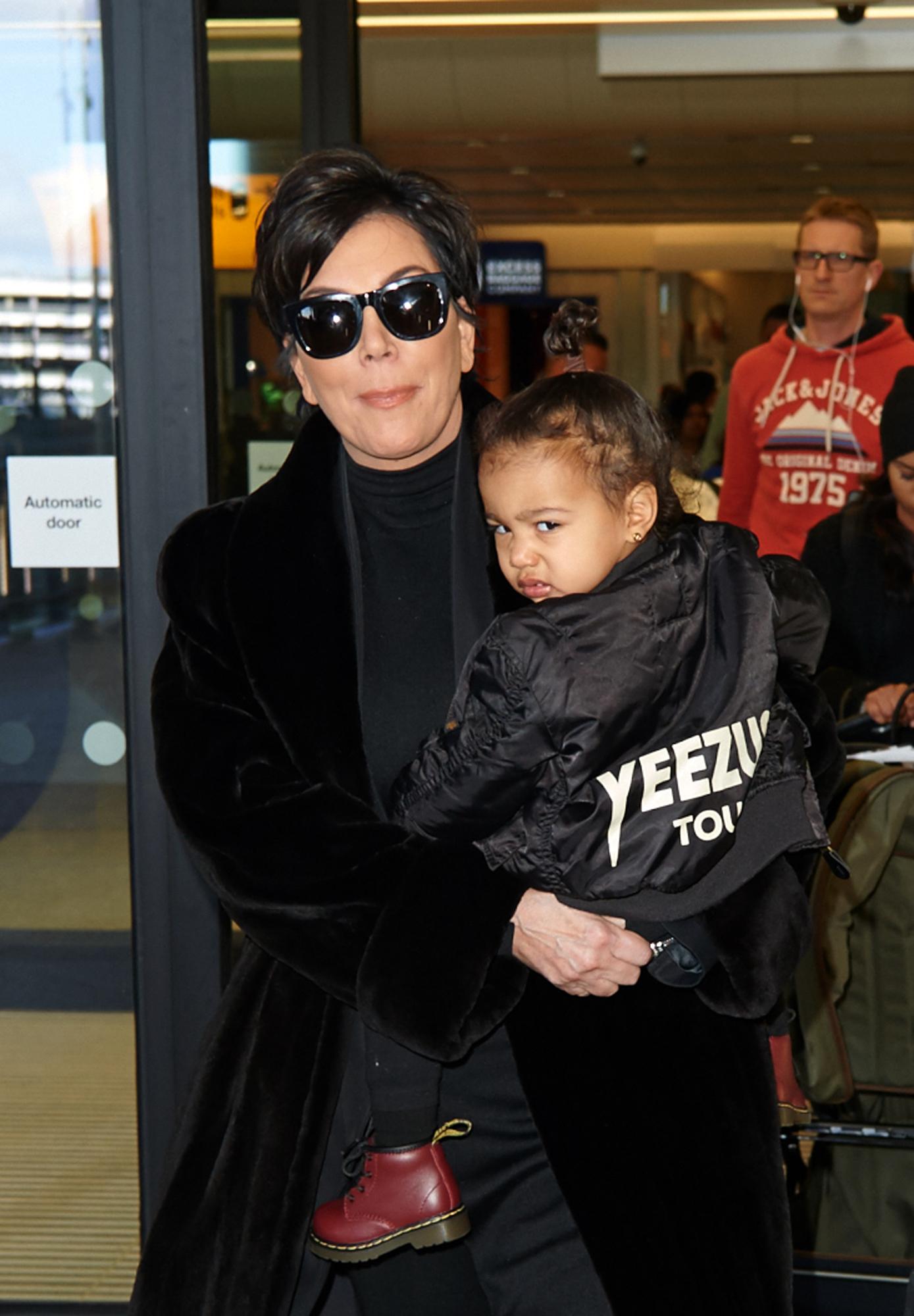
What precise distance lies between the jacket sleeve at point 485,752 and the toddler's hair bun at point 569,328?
0.44 m

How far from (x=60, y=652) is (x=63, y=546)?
0.68 ft

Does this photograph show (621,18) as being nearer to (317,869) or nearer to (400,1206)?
(317,869)

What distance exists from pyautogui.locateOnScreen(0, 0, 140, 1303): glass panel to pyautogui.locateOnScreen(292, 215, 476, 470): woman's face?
864mm

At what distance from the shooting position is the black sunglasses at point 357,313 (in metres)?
1.82

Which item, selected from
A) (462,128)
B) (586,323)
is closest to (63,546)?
(586,323)

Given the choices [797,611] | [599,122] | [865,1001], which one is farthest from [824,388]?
[599,122]

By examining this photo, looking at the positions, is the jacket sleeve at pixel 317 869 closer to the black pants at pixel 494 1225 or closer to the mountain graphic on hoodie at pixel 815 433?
the black pants at pixel 494 1225

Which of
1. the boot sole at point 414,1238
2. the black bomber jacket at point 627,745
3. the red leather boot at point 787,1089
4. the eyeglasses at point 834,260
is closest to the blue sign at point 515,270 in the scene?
the eyeglasses at point 834,260

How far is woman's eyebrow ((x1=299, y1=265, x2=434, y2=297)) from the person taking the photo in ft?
6.03

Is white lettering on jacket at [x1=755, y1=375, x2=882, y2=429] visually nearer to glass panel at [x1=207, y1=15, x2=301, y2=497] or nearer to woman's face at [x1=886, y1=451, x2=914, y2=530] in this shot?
woman's face at [x1=886, y1=451, x2=914, y2=530]

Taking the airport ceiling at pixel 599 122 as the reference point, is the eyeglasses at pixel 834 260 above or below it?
below

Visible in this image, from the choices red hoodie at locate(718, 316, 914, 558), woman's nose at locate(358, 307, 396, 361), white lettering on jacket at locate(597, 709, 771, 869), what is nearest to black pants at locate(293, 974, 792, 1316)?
white lettering on jacket at locate(597, 709, 771, 869)

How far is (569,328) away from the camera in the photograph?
6.19 feet

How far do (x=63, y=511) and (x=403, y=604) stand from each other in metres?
0.98
